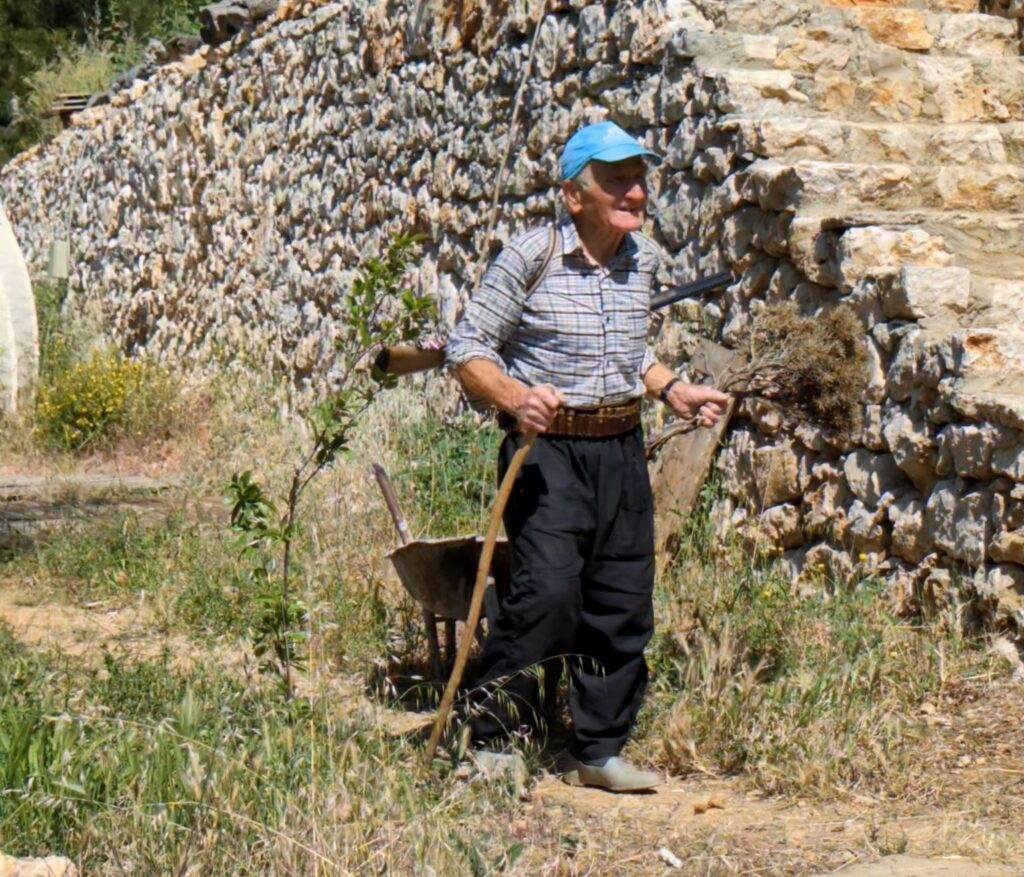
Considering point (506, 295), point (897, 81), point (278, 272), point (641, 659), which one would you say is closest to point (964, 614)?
point (641, 659)

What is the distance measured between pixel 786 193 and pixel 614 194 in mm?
1700

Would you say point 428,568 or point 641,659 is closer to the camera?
point 641,659

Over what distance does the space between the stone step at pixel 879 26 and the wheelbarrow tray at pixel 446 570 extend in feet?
8.98

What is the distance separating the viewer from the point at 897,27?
662 centimetres

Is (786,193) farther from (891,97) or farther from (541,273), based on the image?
(541,273)

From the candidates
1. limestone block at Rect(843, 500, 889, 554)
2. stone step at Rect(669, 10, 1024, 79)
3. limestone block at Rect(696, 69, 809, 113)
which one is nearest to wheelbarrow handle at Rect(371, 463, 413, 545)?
limestone block at Rect(843, 500, 889, 554)

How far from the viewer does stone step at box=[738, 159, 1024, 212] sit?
583cm

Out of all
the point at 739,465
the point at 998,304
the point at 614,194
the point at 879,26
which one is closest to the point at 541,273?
the point at 614,194

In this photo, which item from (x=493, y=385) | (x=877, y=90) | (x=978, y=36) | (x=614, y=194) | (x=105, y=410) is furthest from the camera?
(x=105, y=410)

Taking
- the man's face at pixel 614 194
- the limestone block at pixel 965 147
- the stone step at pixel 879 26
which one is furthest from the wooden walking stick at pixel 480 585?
the stone step at pixel 879 26

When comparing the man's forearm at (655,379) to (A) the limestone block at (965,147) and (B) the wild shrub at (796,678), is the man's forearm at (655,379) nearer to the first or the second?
(B) the wild shrub at (796,678)

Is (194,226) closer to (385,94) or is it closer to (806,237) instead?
(385,94)

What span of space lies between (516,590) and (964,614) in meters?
1.52

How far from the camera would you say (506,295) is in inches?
173
